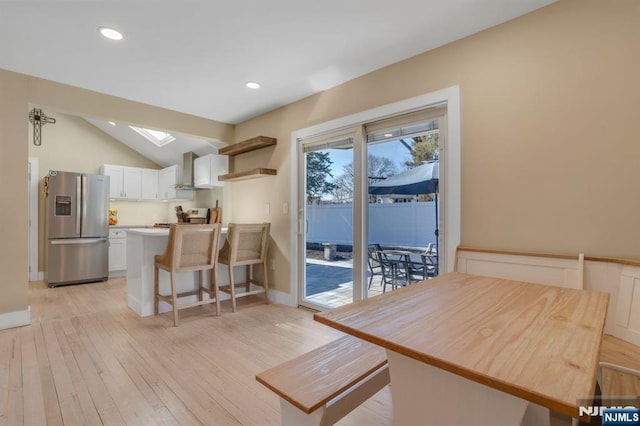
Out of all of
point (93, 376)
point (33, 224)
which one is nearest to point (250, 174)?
point (93, 376)

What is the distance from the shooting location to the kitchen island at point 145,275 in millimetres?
3293

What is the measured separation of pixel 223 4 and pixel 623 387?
287cm

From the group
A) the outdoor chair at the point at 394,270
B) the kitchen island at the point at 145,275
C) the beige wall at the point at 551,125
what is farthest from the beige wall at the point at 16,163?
the beige wall at the point at 551,125

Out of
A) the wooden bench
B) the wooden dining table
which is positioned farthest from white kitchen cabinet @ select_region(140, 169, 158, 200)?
the wooden dining table

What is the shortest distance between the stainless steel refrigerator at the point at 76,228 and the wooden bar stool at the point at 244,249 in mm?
2842

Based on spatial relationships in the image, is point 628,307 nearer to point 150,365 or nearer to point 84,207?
point 150,365

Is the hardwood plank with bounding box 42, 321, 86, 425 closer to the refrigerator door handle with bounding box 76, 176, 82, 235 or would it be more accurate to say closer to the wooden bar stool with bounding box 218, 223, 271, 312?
the wooden bar stool with bounding box 218, 223, 271, 312

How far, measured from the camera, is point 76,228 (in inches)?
196

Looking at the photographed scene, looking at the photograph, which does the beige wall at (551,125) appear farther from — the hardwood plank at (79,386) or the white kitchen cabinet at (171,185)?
the white kitchen cabinet at (171,185)

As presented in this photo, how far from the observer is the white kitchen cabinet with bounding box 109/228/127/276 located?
5555 millimetres

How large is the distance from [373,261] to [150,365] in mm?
2046

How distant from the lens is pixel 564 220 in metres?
1.94

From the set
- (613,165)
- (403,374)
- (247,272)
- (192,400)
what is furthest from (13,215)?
(613,165)

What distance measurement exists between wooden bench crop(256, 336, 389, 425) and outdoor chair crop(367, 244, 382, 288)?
159 centimetres
